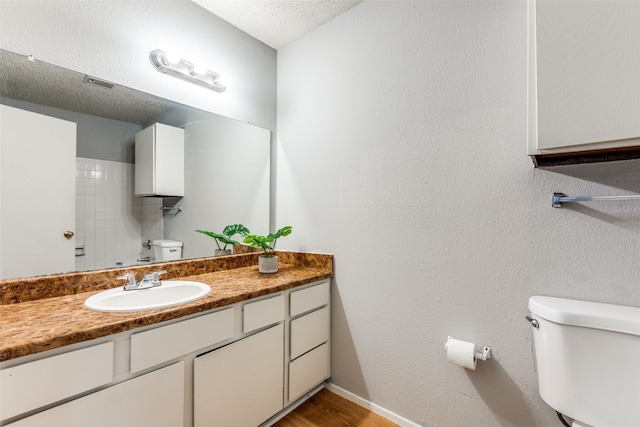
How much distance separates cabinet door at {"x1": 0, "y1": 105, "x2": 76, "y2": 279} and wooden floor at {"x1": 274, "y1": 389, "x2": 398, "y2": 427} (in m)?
1.35

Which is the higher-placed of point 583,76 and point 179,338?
point 583,76

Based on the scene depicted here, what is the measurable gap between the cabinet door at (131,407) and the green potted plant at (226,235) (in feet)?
2.85

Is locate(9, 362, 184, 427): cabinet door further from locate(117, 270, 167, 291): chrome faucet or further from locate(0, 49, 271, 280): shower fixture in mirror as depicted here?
locate(0, 49, 271, 280): shower fixture in mirror

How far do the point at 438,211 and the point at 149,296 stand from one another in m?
1.46

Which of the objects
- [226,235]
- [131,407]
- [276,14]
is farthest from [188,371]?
[276,14]

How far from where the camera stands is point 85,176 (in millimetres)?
1311

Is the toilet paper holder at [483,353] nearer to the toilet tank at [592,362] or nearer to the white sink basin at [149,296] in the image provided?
the toilet tank at [592,362]

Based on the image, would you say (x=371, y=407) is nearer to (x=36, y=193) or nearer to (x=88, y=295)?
(x=88, y=295)

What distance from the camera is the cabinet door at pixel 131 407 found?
83 cm

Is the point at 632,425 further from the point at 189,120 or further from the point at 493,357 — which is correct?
the point at 189,120

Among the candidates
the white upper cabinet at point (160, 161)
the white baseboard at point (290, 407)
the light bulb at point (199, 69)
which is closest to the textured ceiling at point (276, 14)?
the light bulb at point (199, 69)

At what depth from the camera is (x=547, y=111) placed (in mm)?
920

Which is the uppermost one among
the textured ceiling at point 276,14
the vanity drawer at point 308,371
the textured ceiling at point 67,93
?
the textured ceiling at point 276,14

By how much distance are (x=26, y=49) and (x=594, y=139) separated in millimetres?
2094
